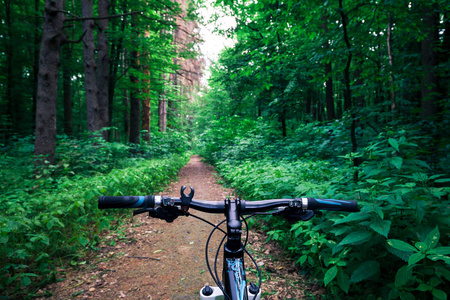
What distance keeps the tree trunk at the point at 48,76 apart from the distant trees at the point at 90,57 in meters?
0.02

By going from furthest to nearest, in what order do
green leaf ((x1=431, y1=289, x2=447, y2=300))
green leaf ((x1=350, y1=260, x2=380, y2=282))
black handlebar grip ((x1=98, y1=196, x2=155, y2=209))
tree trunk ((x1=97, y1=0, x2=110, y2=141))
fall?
tree trunk ((x1=97, y1=0, x2=110, y2=141)), green leaf ((x1=350, y1=260, x2=380, y2=282)), green leaf ((x1=431, y1=289, x2=447, y2=300)), black handlebar grip ((x1=98, y1=196, x2=155, y2=209))

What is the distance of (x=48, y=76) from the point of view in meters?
5.66

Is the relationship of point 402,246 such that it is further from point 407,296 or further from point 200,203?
point 200,203

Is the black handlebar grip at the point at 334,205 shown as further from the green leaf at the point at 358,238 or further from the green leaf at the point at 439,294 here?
the green leaf at the point at 439,294

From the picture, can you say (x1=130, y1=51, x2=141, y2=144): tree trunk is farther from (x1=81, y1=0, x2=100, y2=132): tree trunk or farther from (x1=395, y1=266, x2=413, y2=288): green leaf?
(x1=395, y1=266, x2=413, y2=288): green leaf

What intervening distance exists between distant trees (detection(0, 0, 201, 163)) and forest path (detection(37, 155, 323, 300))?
13.2ft

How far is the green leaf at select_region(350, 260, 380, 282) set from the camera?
1.88 metres

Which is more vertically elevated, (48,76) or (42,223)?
(48,76)

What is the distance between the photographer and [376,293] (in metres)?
2.00

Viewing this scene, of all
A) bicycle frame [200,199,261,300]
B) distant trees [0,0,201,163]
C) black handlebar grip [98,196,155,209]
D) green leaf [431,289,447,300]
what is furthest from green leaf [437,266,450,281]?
distant trees [0,0,201,163]

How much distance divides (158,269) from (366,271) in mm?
2786

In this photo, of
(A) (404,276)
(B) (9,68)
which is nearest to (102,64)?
(B) (9,68)

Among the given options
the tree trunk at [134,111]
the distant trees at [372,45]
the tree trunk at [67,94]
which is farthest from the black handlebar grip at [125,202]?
the tree trunk at [67,94]

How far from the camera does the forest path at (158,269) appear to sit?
8.97 ft
